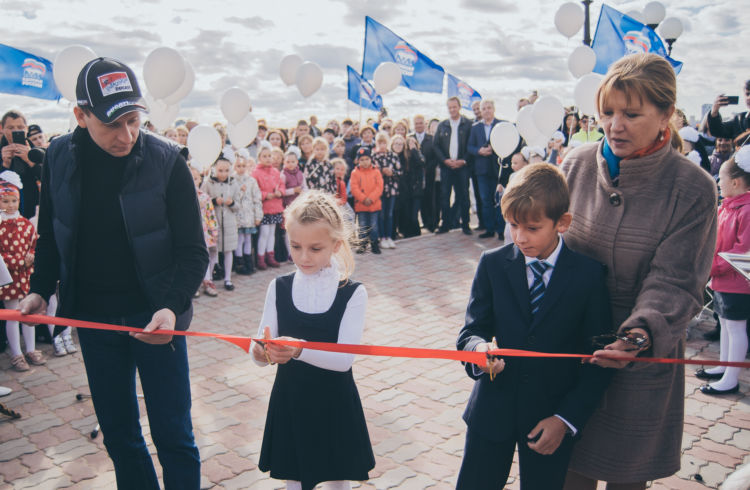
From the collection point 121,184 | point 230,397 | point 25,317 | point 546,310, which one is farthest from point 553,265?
point 230,397

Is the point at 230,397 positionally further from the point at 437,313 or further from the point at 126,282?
the point at 437,313

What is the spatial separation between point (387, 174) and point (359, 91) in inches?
186

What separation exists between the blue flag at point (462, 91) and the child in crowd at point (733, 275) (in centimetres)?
1149

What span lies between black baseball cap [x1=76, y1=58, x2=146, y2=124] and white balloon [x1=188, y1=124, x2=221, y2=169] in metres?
5.44

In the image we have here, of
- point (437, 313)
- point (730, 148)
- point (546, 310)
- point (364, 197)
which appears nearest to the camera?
point (546, 310)

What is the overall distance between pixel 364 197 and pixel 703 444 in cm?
698

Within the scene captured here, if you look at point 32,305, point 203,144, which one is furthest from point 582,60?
point 32,305

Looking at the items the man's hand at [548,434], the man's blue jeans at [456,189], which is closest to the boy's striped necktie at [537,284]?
the man's hand at [548,434]

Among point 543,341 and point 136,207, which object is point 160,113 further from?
point 543,341

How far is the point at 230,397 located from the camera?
459 centimetres

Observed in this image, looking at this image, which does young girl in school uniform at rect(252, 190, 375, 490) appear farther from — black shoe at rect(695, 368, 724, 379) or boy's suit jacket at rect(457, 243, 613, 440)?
black shoe at rect(695, 368, 724, 379)

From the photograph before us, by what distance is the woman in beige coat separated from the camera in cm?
190

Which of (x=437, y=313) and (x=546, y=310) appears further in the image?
(x=437, y=313)

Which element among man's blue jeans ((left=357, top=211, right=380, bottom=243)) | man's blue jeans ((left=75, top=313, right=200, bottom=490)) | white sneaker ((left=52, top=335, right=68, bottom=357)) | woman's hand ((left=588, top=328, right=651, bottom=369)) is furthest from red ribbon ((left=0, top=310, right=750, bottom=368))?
man's blue jeans ((left=357, top=211, right=380, bottom=243))
